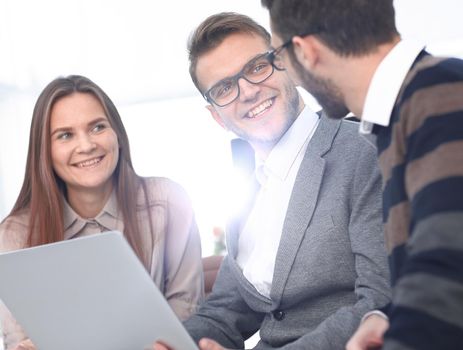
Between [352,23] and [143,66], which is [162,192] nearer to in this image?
[352,23]

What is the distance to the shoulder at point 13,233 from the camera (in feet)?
6.57

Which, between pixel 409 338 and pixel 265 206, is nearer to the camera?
pixel 409 338

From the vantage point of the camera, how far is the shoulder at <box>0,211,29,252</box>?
200cm

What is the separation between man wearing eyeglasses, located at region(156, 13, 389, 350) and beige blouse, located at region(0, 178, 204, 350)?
27 centimetres

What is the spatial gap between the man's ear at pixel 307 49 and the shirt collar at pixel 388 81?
0.12 metres

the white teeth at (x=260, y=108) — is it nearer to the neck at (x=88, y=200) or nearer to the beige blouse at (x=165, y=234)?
the beige blouse at (x=165, y=234)

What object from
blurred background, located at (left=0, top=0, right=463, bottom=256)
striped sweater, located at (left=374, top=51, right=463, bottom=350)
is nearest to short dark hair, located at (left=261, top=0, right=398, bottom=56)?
striped sweater, located at (left=374, top=51, right=463, bottom=350)

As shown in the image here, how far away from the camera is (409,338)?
763 mm

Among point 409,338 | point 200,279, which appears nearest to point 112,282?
point 409,338

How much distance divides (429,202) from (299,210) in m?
0.72

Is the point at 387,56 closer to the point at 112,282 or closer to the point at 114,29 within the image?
the point at 112,282

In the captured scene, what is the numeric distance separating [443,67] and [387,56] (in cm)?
12

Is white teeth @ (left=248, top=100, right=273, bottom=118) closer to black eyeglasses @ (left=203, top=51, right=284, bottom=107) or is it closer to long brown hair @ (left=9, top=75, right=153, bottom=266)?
black eyeglasses @ (left=203, top=51, right=284, bottom=107)

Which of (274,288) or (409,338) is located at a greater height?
(409,338)
